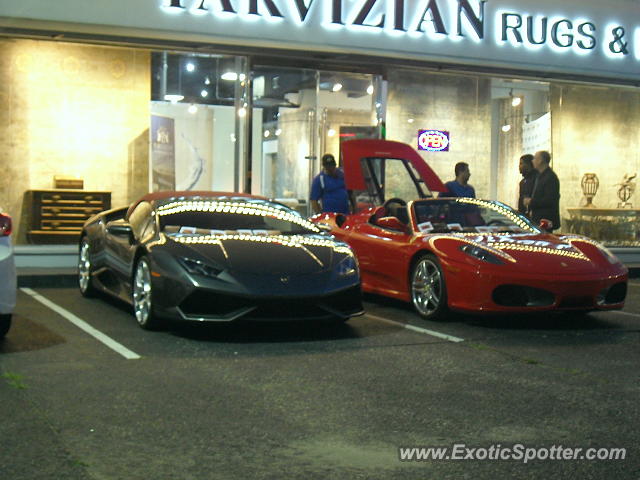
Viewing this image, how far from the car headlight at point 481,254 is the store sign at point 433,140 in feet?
25.7

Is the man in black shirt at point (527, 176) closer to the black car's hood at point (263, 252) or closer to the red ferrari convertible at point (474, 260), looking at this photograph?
the red ferrari convertible at point (474, 260)

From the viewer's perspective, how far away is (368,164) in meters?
13.2

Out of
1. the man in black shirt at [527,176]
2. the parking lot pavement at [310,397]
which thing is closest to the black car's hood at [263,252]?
the parking lot pavement at [310,397]

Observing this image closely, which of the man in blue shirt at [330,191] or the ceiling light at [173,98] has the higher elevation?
the ceiling light at [173,98]

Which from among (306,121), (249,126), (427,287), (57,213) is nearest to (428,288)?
(427,287)

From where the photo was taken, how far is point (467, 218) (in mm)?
10164

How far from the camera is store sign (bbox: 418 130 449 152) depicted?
1683 cm

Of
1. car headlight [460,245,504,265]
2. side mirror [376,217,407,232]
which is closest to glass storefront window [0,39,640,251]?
side mirror [376,217,407,232]

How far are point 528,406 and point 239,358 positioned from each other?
7.42 ft

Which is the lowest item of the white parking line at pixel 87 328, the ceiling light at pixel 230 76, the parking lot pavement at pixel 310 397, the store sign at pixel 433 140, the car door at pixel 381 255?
the parking lot pavement at pixel 310 397

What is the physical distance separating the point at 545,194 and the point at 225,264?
687 centimetres

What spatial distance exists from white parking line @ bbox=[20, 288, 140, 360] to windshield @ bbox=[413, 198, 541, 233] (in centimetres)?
333

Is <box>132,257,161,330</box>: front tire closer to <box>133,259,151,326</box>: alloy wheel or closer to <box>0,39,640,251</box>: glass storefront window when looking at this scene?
<box>133,259,151,326</box>: alloy wheel

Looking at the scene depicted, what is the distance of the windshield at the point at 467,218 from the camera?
32.6 feet
